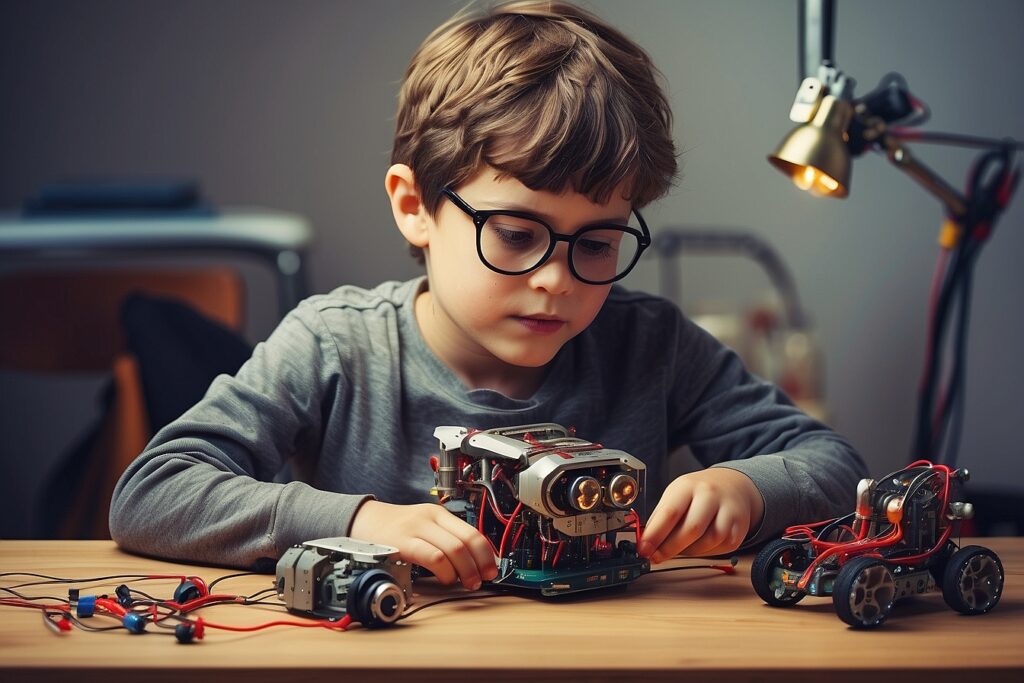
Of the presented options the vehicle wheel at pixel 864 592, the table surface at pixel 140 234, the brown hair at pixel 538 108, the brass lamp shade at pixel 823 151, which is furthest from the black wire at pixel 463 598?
the table surface at pixel 140 234

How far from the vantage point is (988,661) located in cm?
65

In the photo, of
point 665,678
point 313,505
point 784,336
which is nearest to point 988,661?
point 665,678

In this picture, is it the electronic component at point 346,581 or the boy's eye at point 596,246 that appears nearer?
the electronic component at point 346,581

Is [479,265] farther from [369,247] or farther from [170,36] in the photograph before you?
[170,36]

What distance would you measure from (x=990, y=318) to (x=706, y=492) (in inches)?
89.4

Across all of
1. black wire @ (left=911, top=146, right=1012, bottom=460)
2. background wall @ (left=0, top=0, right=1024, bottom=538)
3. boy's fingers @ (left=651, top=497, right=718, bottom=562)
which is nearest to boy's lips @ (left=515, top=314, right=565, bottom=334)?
boy's fingers @ (left=651, top=497, right=718, bottom=562)

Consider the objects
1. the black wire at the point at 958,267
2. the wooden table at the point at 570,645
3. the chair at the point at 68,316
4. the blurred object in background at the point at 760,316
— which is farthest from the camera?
the blurred object in background at the point at 760,316

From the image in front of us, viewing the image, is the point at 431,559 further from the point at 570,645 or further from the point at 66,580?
the point at 66,580

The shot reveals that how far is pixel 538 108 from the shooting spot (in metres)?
1.01

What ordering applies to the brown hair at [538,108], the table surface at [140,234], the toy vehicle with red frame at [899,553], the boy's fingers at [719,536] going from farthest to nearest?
the table surface at [140,234], the brown hair at [538,108], the boy's fingers at [719,536], the toy vehicle with red frame at [899,553]

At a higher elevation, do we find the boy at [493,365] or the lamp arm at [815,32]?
the lamp arm at [815,32]

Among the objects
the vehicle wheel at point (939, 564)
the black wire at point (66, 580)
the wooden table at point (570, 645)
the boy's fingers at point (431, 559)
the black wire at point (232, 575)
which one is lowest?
the black wire at point (66, 580)

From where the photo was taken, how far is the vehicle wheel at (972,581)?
763 millimetres

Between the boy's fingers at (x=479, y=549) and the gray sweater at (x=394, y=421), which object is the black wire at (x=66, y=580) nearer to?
the gray sweater at (x=394, y=421)
